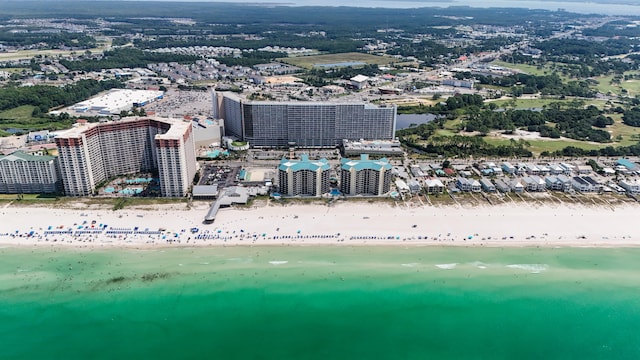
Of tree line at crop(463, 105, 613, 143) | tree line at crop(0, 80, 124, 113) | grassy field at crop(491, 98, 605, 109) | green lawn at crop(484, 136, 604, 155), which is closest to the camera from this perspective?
green lawn at crop(484, 136, 604, 155)

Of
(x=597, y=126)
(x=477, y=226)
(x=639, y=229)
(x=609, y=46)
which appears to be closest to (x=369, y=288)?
(x=477, y=226)

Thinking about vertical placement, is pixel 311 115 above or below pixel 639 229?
above

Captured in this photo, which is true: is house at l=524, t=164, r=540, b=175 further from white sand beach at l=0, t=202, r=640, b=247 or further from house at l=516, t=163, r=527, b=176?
white sand beach at l=0, t=202, r=640, b=247

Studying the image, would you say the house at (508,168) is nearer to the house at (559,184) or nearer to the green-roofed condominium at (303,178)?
the house at (559,184)

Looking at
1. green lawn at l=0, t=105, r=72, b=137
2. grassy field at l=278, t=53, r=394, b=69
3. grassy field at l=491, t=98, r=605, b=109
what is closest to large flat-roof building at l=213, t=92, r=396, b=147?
green lawn at l=0, t=105, r=72, b=137

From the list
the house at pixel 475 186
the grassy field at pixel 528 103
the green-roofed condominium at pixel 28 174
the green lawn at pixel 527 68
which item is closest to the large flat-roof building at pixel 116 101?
the green-roofed condominium at pixel 28 174

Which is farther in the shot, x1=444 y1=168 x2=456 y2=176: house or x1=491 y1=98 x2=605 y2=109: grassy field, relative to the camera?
x1=491 y1=98 x2=605 y2=109: grassy field

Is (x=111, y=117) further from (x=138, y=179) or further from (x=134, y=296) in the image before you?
(x=134, y=296)

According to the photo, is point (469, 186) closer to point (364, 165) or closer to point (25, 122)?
point (364, 165)
